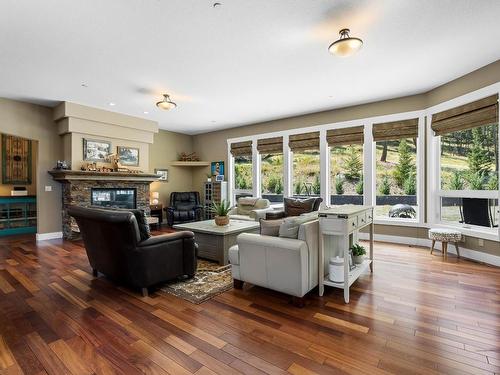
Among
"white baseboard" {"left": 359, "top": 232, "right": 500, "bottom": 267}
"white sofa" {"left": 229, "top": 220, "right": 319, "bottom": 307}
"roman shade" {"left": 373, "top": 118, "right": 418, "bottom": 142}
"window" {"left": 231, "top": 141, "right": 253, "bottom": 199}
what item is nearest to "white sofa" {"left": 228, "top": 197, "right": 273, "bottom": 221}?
"window" {"left": 231, "top": 141, "right": 253, "bottom": 199}

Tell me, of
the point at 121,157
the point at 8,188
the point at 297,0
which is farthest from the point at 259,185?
the point at 8,188

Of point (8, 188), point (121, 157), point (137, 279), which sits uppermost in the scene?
point (121, 157)

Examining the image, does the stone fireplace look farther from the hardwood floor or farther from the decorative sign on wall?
the hardwood floor

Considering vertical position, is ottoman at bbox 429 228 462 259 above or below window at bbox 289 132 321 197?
below

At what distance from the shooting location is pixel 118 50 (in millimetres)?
3420

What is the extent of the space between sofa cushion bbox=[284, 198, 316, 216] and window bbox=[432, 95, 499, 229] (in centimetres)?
228

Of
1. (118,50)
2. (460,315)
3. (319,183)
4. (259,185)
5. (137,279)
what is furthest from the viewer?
(259,185)

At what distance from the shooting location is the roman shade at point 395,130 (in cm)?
518

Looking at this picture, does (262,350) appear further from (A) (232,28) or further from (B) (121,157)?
(B) (121,157)

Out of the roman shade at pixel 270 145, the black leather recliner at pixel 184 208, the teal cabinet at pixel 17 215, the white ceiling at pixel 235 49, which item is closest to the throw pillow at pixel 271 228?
the white ceiling at pixel 235 49

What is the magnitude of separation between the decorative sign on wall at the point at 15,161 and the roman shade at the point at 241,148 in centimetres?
546

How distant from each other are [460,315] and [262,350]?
1.88 meters

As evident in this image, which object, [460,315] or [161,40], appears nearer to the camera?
[460,315]

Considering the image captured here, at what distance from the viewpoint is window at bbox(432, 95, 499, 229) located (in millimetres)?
3963
